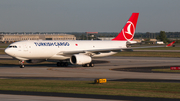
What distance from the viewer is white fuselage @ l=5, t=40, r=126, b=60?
47084mm

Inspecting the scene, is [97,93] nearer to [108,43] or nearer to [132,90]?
[132,90]

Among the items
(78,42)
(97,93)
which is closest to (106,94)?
(97,93)

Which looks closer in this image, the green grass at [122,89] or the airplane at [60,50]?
the green grass at [122,89]

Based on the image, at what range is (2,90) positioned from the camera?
25.3 meters

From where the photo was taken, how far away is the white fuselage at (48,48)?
47084 millimetres
